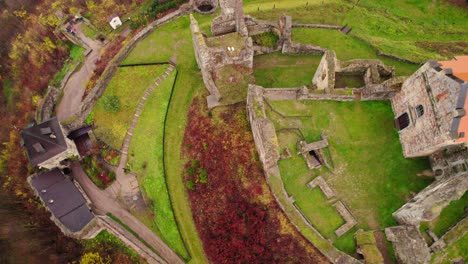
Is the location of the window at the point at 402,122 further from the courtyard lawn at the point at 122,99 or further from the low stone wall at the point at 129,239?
the low stone wall at the point at 129,239

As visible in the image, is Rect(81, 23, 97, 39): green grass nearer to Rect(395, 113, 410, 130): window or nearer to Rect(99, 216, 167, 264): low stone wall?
Rect(99, 216, 167, 264): low stone wall

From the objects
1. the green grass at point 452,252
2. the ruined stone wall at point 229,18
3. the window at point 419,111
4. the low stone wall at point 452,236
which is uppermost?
the ruined stone wall at point 229,18

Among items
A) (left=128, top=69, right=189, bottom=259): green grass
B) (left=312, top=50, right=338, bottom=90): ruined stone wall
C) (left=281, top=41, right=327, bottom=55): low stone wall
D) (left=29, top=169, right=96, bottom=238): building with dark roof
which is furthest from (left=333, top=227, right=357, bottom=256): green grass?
(left=29, top=169, right=96, bottom=238): building with dark roof

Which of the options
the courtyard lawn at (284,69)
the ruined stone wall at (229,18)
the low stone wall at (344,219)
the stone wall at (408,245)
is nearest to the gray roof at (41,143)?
the ruined stone wall at (229,18)

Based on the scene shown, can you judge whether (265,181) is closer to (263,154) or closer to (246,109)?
(263,154)

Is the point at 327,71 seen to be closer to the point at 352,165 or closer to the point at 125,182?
the point at 352,165

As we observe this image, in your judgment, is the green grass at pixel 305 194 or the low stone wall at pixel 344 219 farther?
the green grass at pixel 305 194
